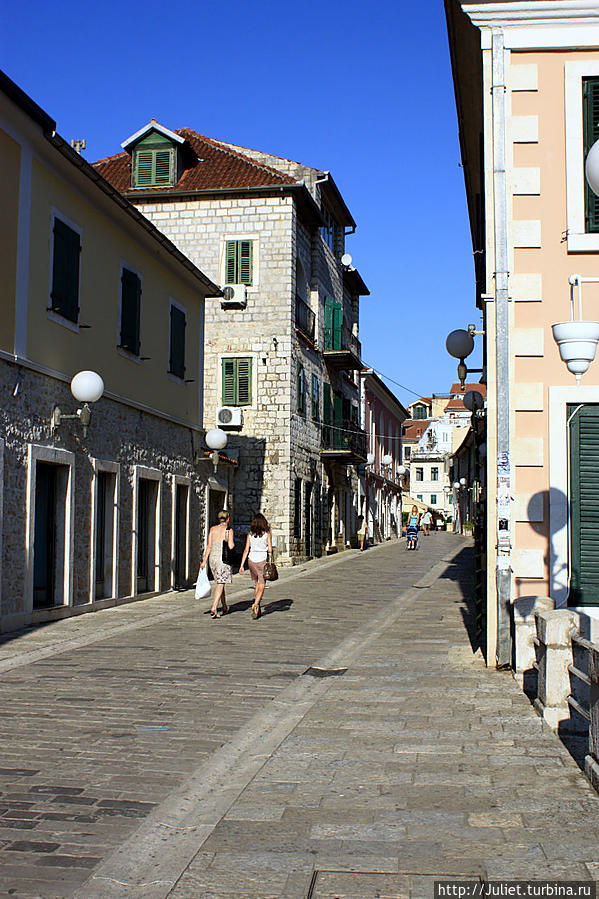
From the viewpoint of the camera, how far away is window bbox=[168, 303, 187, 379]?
18803mm

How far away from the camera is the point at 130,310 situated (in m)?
16.5

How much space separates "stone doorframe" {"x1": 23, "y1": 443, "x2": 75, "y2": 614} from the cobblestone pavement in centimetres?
160

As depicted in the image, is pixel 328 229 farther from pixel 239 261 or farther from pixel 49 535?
pixel 49 535

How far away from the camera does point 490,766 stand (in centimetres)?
553

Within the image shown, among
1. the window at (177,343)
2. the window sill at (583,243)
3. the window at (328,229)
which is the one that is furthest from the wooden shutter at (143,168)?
the window sill at (583,243)

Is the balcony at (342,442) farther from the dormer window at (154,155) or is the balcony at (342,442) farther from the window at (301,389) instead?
the dormer window at (154,155)

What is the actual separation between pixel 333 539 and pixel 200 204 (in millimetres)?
13672

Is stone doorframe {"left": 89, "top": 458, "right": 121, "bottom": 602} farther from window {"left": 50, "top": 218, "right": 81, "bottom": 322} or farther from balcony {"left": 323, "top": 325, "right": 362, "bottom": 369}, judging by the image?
balcony {"left": 323, "top": 325, "right": 362, "bottom": 369}

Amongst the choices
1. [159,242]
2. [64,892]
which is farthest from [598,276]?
[159,242]

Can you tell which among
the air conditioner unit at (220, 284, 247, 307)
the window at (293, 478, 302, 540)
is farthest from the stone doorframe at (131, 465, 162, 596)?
the window at (293, 478, 302, 540)

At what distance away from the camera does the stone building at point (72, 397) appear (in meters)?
12.1

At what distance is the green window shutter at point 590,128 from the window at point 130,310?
29.4 feet

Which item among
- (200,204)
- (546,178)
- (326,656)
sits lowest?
(326,656)

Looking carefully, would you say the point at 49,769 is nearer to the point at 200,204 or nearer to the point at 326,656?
the point at 326,656
